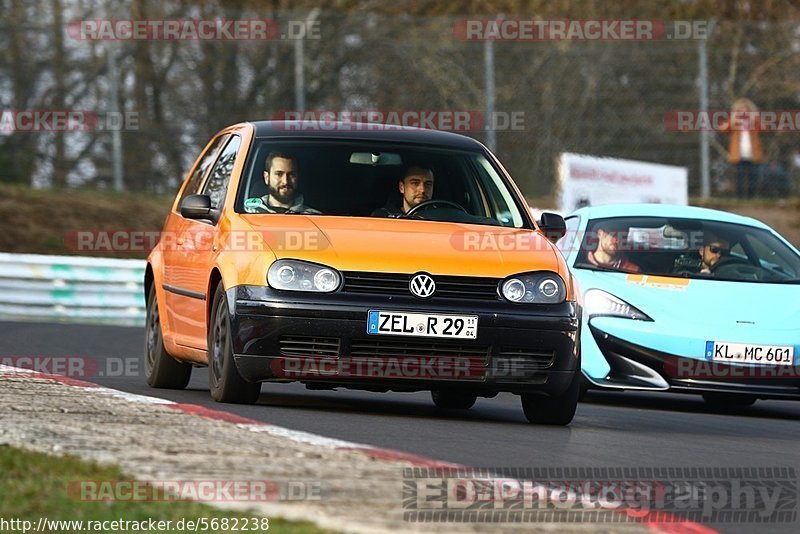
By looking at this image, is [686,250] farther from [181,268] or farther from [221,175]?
[181,268]

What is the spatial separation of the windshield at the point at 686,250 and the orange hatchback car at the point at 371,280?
206cm

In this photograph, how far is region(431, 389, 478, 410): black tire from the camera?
10453 mm

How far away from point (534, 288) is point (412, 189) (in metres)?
1.21

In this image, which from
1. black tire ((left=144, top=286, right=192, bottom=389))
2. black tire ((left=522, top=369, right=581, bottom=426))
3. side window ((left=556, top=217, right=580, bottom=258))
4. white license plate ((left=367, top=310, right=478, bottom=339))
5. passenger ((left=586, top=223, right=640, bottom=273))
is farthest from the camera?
side window ((left=556, top=217, right=580, bottom=258))

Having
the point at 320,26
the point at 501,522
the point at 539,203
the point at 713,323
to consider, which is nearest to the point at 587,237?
the point at 713,323

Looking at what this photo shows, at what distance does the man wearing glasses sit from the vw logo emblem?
371cm

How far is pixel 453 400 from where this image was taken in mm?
10492

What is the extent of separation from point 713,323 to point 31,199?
1508cm

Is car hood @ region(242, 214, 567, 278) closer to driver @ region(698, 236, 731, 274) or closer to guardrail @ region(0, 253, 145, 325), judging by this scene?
driver @ region(698, 236, 731, 274)

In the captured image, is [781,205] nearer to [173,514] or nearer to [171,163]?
[171,163]

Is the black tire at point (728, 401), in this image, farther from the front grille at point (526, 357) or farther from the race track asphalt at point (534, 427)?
the front grille at point (526, 357)

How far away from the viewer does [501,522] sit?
5398 mm

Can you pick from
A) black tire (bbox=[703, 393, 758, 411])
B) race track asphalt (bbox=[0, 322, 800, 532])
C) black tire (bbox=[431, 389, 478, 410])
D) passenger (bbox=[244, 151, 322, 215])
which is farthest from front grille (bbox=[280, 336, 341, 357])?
black tire (bbox=[703, 393, 758, 411])

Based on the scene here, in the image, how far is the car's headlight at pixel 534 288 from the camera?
8.67 meters
